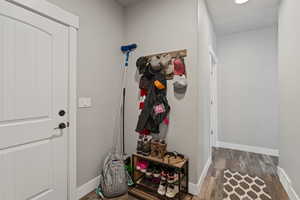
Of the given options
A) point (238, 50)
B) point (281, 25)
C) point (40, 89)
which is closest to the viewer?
point (40, 89)

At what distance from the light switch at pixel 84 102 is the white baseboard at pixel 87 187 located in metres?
0.99

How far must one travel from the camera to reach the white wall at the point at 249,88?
9.77 ft

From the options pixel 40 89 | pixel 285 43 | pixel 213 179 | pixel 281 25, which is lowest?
pixel 213 179

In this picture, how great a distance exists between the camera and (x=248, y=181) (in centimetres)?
202

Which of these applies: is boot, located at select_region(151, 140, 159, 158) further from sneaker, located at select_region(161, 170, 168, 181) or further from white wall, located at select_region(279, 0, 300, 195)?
white wall, located at select_region(279, 0, 300, 195)

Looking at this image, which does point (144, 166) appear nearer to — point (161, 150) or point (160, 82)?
point (161, 150)

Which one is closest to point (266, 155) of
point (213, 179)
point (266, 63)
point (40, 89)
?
point (213, 179)

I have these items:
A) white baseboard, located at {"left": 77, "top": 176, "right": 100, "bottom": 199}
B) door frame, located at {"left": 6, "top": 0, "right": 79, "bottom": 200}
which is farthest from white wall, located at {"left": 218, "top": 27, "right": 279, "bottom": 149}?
door frame, located at {"left": 6, "top": 0, "right": 79, "bottom": 200}

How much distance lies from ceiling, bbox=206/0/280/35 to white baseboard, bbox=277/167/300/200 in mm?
2592

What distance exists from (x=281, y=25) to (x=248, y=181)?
2.33 meters

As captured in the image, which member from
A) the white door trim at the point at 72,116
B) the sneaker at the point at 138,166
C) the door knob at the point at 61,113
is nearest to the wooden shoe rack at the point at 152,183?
the sneaker at the point at 138,166

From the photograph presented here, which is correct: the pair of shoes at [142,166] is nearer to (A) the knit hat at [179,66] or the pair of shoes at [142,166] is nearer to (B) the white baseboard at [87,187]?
(B) the white baseboard at [87,187]

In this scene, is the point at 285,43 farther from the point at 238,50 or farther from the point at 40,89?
the point at 40,89

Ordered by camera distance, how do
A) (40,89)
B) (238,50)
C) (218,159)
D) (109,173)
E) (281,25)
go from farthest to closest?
(238,50) < (218,159) < (281,25) < (109,173) < (40,89)
